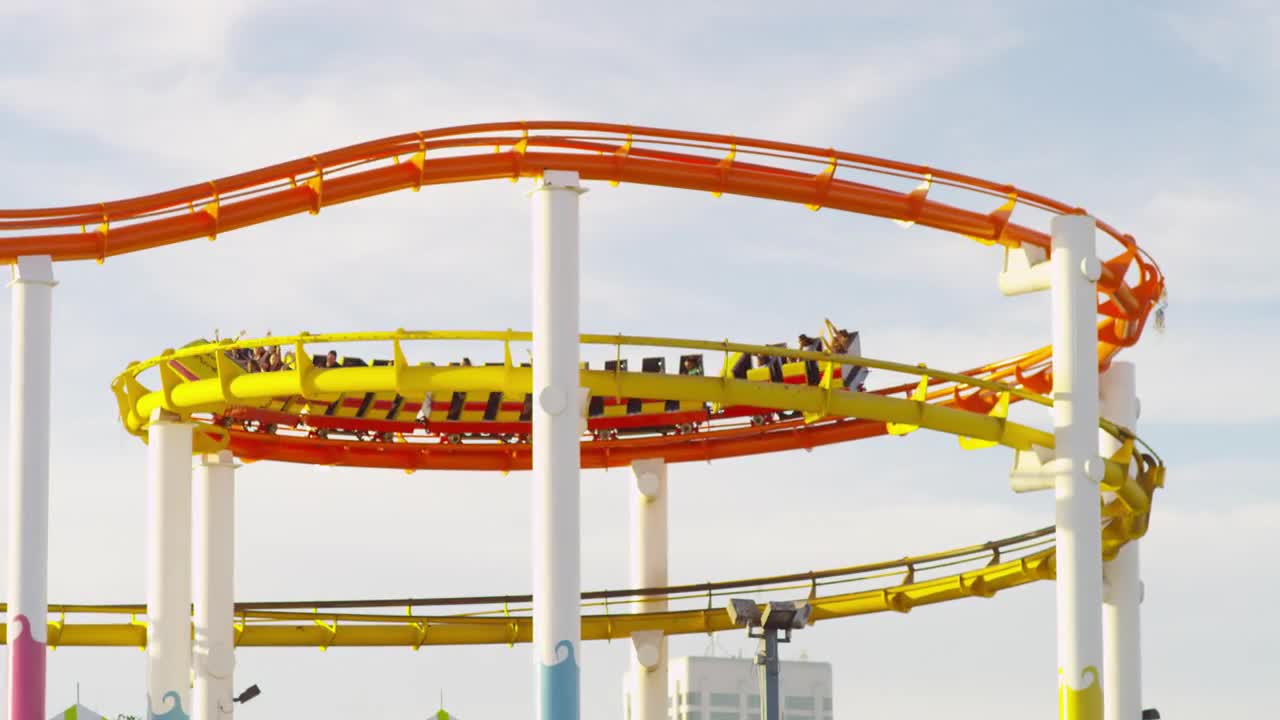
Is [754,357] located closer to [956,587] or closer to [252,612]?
[956,587]

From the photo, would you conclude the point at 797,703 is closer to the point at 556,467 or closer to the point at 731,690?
the point at 731,690

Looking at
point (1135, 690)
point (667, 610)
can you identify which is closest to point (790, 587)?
point (667, 610)

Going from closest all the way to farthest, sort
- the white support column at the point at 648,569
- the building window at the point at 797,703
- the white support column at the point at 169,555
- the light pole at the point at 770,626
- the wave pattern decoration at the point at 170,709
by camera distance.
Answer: the light pole at the point at 770,626 → the wave pattern decoration at the point at 170,709 → the white support column at the point at 169,555 → the white support column at the point at 648,569 → the building window at the point at 797,703

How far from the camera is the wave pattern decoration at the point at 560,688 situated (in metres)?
25.8

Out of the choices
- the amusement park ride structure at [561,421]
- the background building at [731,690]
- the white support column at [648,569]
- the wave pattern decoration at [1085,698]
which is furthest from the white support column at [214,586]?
the background building at [731,690]

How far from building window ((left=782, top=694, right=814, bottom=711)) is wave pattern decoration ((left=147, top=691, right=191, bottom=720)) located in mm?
132097

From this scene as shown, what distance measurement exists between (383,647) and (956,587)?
34.9 feet

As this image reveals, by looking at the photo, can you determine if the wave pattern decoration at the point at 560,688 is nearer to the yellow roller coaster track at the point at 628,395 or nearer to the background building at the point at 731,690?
the yellow roller coaster track at the point at 628,395

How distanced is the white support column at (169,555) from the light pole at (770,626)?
9.69 m

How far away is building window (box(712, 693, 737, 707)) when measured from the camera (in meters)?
156

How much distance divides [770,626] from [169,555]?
10.9 meters

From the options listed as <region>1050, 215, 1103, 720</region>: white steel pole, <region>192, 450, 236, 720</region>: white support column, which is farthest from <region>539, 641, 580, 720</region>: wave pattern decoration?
<region>192, 450, 236, 720</region>: white support column

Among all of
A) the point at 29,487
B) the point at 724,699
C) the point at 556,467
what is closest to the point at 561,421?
the point at 556,467

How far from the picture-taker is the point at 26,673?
27.2 metres
